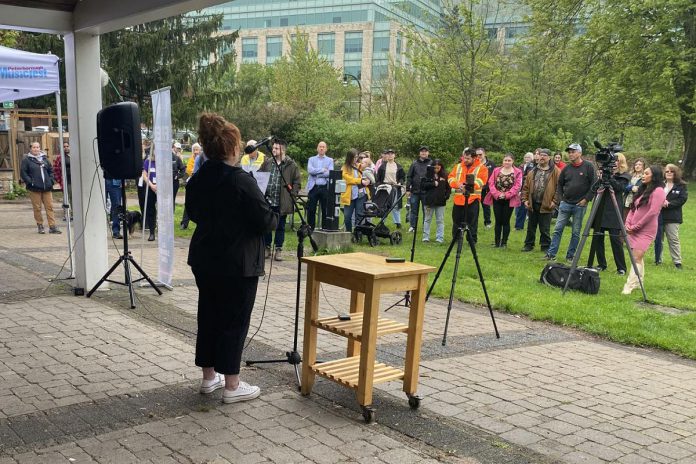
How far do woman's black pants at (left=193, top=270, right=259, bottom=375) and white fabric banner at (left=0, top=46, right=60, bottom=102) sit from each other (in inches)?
218

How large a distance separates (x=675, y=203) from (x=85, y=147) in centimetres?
949

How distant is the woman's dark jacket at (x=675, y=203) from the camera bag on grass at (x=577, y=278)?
308cm

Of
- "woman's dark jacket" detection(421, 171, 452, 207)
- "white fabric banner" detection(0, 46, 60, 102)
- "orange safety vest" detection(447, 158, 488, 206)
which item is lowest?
"woman's dark jacket" detection(421, 171, 452, 207)

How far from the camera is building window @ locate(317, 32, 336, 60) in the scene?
3829 inches

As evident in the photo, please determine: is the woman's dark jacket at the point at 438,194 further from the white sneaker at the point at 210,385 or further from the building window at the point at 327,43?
the building window at the point at 327,43

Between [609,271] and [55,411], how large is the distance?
890 centimetres

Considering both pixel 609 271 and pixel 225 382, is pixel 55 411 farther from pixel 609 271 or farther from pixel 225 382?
pixel 609 271

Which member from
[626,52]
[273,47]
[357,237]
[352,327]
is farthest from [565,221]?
[273,47]

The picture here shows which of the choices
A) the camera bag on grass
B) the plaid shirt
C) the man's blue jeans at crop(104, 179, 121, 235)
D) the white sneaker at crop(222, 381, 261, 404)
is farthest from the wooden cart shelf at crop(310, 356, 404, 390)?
the man's blue jeans at crop(104, 179, 121, 235)

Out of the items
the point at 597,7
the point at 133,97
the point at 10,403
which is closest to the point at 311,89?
the point at 133,97

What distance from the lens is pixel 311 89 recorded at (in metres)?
37.8

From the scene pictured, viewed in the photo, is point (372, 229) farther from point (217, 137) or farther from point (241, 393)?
point (217, 137)

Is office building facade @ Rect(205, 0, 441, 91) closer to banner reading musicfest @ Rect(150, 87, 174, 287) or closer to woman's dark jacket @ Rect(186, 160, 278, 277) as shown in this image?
banner reading musicfest @ Rect(150, 87, 174, 287)

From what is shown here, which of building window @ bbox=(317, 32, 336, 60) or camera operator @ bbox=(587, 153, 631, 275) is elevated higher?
building window @ bbox=(317, 32, 336, 60)
